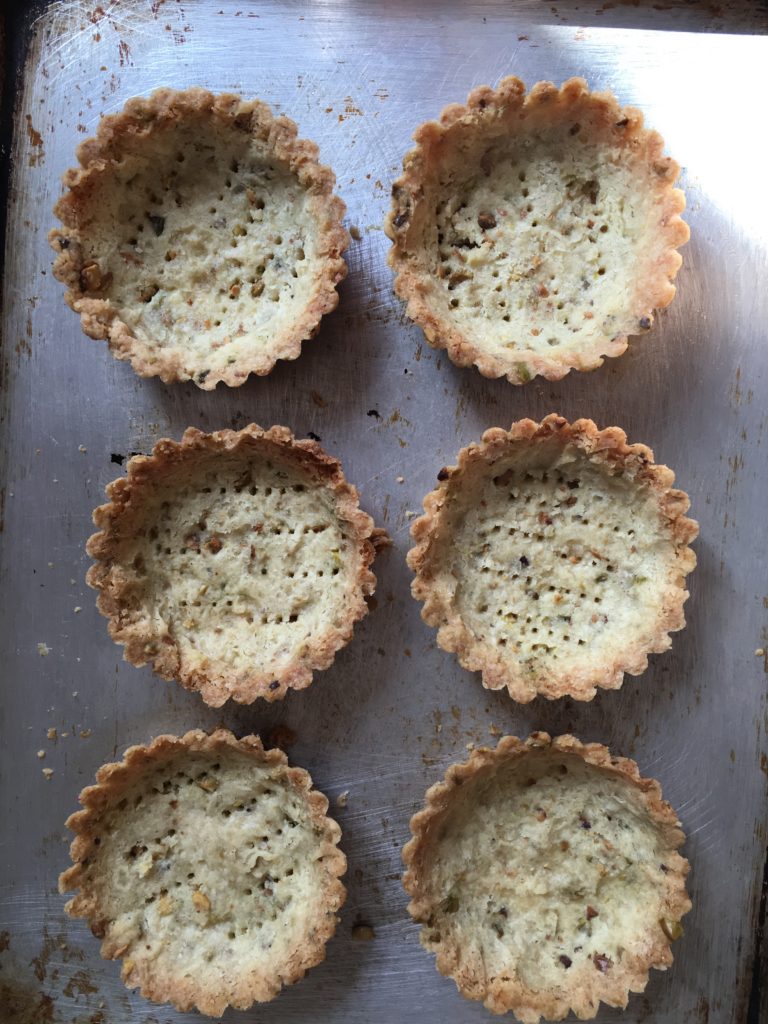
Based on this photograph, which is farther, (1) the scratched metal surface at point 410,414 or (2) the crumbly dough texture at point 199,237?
(1) the scratched metal surface at point 410,414

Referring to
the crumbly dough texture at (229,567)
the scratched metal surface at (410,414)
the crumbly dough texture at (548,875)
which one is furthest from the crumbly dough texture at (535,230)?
the crumbly dough texture at (548,875)

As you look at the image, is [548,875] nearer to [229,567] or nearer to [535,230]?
[229,567]

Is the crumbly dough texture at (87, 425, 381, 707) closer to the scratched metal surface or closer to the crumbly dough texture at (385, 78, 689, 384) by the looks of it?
the scratched metal surface

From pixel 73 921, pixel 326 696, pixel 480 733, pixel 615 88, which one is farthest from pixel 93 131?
pixel 73 921

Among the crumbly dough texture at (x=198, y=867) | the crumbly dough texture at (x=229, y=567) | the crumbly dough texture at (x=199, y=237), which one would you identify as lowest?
the crumbly dough texture at (x=198, y=867)

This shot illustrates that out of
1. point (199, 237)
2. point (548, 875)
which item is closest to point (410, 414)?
point (199, 237)

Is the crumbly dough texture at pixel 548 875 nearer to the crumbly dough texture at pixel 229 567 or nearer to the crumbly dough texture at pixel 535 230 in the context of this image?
the crumbly dough texture at pixel 229 567
